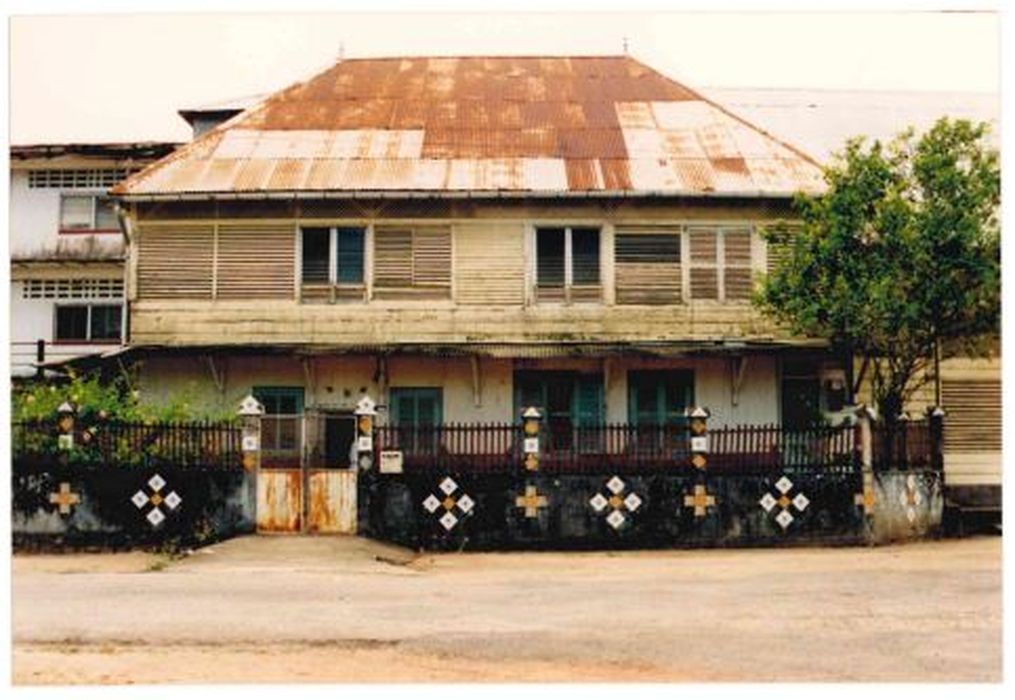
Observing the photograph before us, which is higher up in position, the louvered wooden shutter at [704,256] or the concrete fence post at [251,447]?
the louvered wooden shutter at [704,256]

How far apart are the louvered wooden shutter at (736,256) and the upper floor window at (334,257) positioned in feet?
20.4

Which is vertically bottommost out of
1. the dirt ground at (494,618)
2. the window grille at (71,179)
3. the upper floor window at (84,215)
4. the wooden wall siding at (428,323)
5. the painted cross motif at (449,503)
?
the dirt ground at (494,618)

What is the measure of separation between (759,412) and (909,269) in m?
4.16

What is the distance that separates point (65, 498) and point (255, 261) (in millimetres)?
5524

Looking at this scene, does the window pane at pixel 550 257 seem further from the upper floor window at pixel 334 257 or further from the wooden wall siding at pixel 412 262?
the upper floor window at pixel 334 257

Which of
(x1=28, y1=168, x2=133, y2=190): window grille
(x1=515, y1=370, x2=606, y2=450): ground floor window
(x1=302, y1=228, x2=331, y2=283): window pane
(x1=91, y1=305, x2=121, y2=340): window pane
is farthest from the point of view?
(x1=28, y1=168, x2=133, y2=190): window grille

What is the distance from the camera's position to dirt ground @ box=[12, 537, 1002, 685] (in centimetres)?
1034

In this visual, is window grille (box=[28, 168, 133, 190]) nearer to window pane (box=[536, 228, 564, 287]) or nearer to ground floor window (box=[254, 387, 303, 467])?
window pane (box=[536, 228, 564, 287])

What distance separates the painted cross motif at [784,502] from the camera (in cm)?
1780

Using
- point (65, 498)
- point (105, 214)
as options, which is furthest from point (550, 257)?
point (105, 214)

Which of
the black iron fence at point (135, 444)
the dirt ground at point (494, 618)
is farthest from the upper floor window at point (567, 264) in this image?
the black iron fence at point (135, 444)

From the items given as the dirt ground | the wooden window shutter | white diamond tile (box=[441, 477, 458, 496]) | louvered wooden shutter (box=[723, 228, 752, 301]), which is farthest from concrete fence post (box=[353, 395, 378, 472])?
louvered wooden shutter (box=[723, 228, 752, 301])

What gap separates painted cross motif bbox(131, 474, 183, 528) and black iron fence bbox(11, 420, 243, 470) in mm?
300

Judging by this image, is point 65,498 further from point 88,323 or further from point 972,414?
point 972,414
